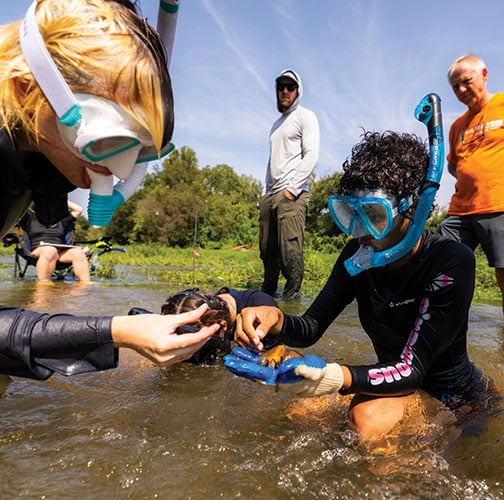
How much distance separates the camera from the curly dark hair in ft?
6.18

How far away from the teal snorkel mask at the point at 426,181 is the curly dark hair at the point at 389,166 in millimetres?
51

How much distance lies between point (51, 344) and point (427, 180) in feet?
5.30

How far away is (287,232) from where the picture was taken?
5078 millimetres

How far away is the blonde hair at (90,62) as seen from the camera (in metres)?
1.32

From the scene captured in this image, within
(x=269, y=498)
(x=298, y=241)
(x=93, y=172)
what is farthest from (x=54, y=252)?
(x=269, y=498)

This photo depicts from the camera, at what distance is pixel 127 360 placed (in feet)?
10.1

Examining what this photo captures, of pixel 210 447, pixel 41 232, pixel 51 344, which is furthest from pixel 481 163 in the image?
pixel 41 232

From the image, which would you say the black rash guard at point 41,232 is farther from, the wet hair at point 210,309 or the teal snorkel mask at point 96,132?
the teal snorkel mask at point 96,132

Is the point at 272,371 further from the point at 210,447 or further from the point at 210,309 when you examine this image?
the point at 210,309

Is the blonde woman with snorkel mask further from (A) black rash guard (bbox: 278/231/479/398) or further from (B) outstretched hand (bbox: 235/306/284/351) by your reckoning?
(A) black rash guard (bbox: 278/231/479/398)

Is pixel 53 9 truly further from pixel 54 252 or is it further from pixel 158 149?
pixel 54 252

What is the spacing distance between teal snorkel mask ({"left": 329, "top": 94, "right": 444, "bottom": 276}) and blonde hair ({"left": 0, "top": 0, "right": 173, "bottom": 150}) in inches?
44.5

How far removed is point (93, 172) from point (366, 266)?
1.24 metres

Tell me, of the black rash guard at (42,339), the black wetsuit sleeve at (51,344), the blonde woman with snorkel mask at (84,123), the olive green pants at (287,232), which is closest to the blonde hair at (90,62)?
the blonde woman with snorkel mask at (84,123)
